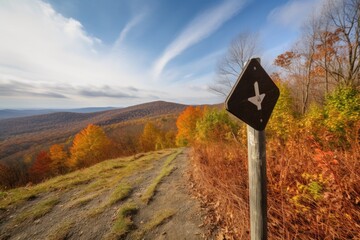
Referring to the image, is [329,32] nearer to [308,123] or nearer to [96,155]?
[308,123]

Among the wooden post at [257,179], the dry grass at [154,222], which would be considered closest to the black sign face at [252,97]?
the wooden post at [257,179]

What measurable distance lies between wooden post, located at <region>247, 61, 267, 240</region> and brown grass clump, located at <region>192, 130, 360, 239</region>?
1.15 m

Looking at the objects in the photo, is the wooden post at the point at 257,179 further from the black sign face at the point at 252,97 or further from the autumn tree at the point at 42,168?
the autumn tree at the point at 42,168

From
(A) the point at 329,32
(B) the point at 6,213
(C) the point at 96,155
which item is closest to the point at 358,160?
(B) the point at 6,213

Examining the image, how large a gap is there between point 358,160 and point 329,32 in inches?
748

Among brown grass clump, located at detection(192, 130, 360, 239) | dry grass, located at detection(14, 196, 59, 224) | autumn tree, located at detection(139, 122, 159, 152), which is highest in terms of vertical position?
brown grass clump, located at detection(192, 130, 360, 239)

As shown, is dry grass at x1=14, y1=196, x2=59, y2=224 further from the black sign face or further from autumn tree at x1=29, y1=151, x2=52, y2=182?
autumn tree at x1=29, y1=151, x2=52, y2=182

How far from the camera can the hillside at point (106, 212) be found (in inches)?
143

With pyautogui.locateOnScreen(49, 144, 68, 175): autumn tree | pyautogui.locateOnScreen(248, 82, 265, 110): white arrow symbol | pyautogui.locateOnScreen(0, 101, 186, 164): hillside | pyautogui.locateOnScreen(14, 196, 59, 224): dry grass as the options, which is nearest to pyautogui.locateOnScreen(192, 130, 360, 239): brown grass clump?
pyautogui.locateOnScreen(248, 82, 265, 110): white arrow symbol

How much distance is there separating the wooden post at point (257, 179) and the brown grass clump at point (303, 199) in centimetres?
115

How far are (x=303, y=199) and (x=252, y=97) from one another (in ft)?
8.59

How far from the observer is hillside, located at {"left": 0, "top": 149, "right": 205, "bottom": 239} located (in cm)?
364

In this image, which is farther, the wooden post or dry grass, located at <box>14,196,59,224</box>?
dry grass, located at <box>14,196,59,224</box>

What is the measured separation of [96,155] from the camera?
31.1m
